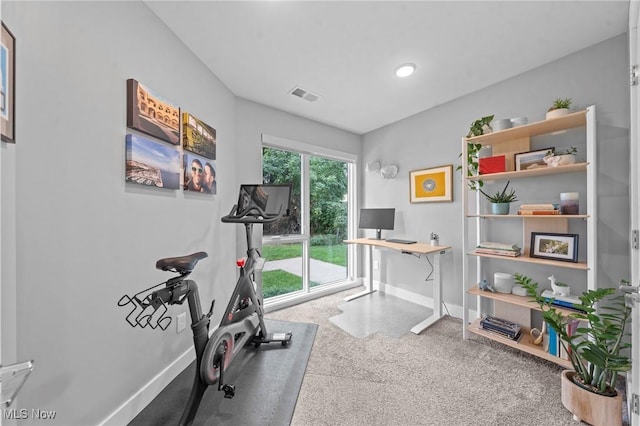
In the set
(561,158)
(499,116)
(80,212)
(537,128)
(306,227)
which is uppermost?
(499,116)

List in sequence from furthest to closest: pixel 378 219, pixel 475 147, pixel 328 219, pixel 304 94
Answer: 1. pixel 328 219
2. pixel 378 219
3. pixel 304 94
4. pixel 475 147

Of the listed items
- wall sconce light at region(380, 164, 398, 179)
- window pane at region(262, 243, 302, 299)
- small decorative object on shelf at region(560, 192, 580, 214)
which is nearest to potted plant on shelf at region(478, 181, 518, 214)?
small decorative object on shelf at region(560, 192, 580, 214)

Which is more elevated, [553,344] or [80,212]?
[80,212]

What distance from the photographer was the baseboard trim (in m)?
1.29

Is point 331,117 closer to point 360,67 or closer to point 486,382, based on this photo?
point 360,67

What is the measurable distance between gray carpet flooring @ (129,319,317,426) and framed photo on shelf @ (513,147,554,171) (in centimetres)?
249

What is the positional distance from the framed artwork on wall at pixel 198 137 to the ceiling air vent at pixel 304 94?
94 cm

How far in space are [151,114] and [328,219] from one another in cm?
258

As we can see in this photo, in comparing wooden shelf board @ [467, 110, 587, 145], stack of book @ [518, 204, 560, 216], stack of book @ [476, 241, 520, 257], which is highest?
wooden shelf board @ [467, 110, 587, 145]

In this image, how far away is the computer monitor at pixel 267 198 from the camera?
6.44ft

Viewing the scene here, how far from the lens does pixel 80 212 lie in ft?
3.74

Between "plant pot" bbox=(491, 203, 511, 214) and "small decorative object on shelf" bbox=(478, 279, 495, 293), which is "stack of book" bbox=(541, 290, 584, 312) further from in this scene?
"plant pot" bbox=(491, 203, 511, 214)

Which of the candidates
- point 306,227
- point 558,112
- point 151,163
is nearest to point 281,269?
point 306,227

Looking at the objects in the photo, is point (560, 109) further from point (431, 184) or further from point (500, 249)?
point (431, 184)
